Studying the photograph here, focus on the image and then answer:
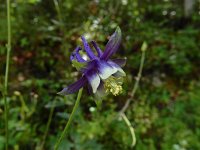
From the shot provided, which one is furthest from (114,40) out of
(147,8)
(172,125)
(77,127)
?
(147,8)

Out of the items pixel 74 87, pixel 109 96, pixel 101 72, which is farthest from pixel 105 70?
pixel 109 96

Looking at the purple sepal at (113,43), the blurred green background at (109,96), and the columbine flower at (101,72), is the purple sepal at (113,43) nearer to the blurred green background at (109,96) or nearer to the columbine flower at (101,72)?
the columbine flower at (101,72)

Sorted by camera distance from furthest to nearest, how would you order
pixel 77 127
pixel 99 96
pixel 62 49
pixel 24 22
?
pixel 24 22
pixel 62 49
pixel 77 127
pixel 99 96

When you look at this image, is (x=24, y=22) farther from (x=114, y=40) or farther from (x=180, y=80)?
(x=114, y=40)

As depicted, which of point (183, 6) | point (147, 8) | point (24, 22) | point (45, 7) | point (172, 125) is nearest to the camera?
point (172, 125)

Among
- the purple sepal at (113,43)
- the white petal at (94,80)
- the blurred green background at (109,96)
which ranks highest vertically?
the purple sepal at (113,43)

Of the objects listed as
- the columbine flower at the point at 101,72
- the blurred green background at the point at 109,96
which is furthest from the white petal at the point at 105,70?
the blurred green background at the point at 109,96
